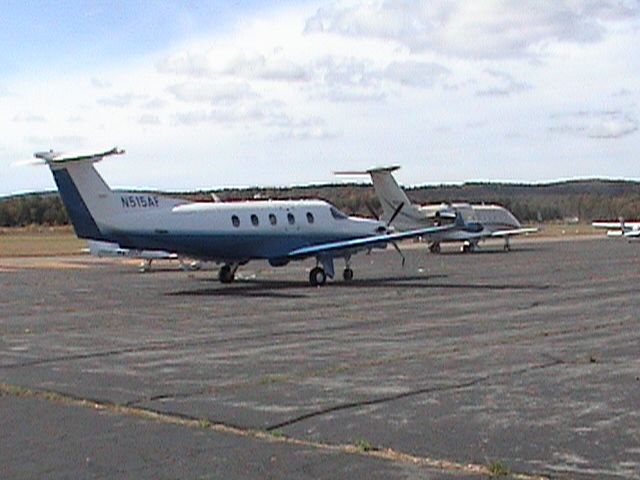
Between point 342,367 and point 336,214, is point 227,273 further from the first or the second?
point 342,367

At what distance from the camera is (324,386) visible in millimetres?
13445

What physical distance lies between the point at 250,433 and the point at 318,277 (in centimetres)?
2371

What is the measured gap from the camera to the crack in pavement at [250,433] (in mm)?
8992

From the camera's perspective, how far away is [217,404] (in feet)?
40.2

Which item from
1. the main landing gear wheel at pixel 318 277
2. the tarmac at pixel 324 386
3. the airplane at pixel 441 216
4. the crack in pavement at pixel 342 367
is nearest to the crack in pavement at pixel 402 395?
the tarmac at pixel 324 386

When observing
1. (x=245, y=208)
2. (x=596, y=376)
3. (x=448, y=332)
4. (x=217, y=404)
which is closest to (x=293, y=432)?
(x=217, y=404)

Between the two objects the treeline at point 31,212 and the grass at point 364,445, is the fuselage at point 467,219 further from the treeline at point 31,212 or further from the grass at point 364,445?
the treeline at point 31,212

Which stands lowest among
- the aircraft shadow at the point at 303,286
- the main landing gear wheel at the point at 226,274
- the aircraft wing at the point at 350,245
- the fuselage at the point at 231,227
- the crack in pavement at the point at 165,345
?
the aircraft shadow at the point at 303,286

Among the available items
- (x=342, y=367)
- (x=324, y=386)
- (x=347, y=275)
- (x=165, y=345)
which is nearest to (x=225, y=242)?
(x=347, y=275)

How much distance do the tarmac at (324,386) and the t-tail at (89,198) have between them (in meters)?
3.24

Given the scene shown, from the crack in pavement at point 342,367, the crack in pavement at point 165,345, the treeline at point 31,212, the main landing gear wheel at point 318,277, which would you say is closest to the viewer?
the crack in pavement at point 342,367

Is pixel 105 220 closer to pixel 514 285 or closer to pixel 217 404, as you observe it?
pixel 514 285

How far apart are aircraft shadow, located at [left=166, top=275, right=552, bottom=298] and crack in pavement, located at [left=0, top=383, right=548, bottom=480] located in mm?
16878

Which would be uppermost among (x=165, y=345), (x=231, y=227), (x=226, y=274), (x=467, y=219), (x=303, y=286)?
(x=231, y=227)
